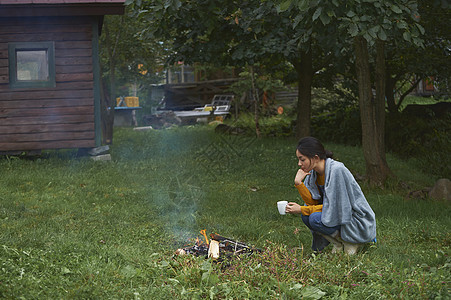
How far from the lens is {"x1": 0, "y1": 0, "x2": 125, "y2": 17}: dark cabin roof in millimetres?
11016

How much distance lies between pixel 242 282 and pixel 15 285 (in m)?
1.79

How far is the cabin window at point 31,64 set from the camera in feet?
38.7

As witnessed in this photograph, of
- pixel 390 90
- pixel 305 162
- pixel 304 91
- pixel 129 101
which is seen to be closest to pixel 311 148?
pixel 305 162

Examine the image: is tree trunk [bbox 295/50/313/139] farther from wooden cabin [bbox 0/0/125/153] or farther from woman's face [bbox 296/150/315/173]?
woman's face [bbox 296/150/315/173]

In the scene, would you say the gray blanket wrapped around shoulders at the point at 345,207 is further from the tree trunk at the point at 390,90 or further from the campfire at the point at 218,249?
the tree trunk at the point at 390,90

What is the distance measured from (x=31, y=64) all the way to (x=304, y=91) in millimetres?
7634

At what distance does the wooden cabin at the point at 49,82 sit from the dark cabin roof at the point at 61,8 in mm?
242

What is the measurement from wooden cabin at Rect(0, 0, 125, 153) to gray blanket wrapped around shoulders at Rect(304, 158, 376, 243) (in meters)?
8.15

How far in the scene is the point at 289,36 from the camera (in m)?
12.4

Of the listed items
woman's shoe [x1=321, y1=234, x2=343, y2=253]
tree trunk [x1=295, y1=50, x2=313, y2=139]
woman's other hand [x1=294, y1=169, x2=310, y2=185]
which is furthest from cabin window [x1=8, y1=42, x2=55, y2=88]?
woman's shoe [x1=321, y1=234, x2=343, y2=253]

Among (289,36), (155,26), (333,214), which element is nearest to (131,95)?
(289,36)

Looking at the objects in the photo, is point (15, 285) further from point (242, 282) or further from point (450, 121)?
point (450, 121)

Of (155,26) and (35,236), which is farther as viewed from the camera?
(155,26)

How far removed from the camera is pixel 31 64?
1209 cm
